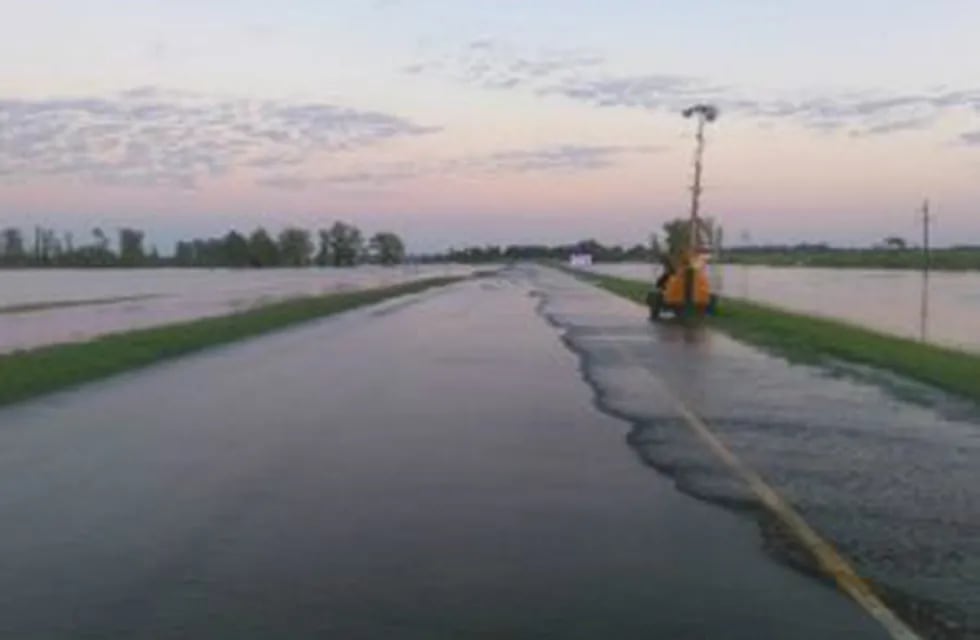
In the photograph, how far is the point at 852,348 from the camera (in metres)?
28.6

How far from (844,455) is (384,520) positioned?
17.3ft

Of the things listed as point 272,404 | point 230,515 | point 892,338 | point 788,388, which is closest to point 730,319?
point 892,338

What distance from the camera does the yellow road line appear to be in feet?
23.7

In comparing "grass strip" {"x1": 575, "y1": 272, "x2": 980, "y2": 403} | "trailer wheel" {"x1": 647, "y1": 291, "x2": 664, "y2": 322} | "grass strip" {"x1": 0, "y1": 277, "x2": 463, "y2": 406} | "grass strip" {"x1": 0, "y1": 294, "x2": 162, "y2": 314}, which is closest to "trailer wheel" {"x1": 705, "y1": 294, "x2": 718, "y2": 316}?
"grass strip" {"x1": 575, "y1": 272, "x2": 980, "y2": 403}

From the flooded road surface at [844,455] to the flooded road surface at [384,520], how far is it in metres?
0.14

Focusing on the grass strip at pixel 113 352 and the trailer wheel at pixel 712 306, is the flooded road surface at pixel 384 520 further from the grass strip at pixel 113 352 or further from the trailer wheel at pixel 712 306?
the trailer wheel at pixel 712 306

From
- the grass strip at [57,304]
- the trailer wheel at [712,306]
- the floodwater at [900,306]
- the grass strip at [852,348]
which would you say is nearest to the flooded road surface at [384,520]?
the grass strip at [852,348]

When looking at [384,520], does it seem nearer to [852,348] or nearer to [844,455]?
[844,455]

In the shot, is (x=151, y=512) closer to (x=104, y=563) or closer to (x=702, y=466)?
(x=104, y=563)

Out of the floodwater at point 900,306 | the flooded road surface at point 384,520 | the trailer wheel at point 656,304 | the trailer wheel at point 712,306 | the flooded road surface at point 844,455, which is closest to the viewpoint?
the flooded road surface at point 384,520

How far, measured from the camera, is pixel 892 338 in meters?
32.2

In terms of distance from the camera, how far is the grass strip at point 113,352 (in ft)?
67.0

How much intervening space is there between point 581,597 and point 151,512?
372cm

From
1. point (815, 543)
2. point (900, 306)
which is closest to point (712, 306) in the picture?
point (900, 306)
